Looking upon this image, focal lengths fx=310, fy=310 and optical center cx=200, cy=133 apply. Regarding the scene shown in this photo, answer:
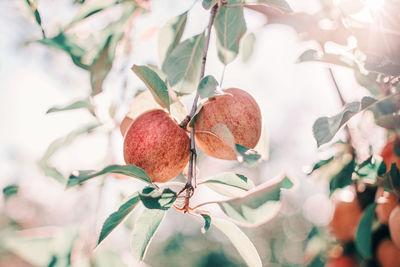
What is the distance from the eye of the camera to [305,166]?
27.5 inches

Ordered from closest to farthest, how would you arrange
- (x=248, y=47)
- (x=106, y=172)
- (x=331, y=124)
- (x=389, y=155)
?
(x=106, y=172)
(x=331, y=124)
(x=389, y=155)
(x=248, y=47)

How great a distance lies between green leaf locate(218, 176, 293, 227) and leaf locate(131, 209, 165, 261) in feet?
0.47

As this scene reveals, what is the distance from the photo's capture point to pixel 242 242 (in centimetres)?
53

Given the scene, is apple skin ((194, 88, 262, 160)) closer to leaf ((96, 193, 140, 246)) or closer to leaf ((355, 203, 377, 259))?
leaf ((96, 193, 140, 246))

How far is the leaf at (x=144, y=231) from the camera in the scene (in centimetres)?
49

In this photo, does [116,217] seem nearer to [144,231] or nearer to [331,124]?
[144,231]

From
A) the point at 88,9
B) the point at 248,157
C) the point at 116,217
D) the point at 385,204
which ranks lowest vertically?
the point at 385,204

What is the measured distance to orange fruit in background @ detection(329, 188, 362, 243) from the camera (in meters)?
0.89

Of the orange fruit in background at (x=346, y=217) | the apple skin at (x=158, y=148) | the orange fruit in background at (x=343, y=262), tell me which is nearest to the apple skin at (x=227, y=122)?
the apple skin at (x=158, y=148)

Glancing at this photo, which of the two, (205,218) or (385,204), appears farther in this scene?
(385,204)

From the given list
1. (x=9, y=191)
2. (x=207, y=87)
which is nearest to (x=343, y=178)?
(x=207, y=87)

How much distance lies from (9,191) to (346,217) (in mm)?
920

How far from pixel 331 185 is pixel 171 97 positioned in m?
0.39

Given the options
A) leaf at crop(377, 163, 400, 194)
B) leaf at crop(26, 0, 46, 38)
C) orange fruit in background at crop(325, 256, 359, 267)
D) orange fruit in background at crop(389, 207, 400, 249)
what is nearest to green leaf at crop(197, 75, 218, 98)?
leaf at crop(26, 0, 46, 38)
